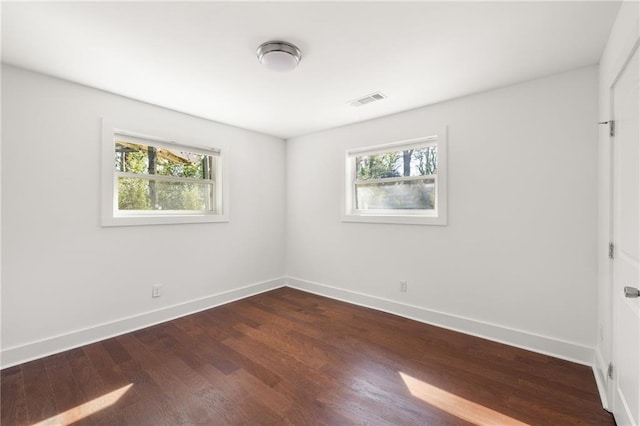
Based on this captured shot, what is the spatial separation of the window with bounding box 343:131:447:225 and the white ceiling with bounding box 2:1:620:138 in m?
0.69

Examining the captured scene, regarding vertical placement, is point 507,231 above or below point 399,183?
below

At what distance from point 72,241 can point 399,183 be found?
3494mm

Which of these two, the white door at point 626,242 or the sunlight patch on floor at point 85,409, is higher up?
the white door at point 626,242

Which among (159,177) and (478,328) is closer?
(478,328)

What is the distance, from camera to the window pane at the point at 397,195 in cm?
328

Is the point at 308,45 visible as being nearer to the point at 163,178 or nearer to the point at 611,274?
the point at 163,178

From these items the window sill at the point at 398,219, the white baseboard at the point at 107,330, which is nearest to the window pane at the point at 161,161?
the white baseboard at the point at 107,330

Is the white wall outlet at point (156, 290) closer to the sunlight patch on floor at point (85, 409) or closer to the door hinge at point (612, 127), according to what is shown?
the sunlight patch on floor at point (85, 409)

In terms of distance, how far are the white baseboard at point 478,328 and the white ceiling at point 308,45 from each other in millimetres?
2319

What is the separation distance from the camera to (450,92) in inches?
109

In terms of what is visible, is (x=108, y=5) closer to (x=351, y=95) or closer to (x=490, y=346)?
(x=351, y=95)

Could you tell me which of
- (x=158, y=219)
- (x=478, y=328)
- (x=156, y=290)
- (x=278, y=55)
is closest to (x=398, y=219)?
(x=478, y=328)

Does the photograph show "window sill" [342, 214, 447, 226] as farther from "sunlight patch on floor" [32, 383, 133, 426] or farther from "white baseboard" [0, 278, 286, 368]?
"sunlight patch on floor" [32, 383, 133, 426]

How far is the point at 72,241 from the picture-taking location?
2.55m
